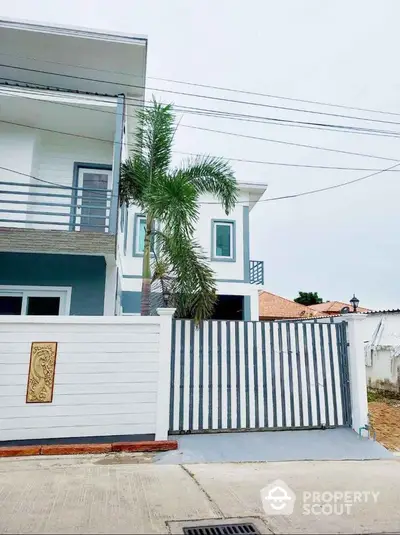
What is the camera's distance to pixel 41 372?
4973mm

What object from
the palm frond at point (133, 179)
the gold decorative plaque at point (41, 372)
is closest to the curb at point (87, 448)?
the gold decorative plaque at point (41, 372)

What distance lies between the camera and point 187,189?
248 inches

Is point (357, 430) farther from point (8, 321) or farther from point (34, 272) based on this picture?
point (34, 272)

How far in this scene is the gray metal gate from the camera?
5.48 meters

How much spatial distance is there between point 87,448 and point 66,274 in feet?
12.5

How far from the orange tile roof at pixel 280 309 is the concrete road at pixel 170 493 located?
18.2 meters

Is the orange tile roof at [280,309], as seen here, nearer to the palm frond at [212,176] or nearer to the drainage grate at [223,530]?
the palm frond at [212,176]

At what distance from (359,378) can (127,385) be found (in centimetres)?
357

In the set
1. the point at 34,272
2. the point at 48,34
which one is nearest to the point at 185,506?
the point at 34,272

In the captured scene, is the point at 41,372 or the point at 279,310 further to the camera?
the point at 279,310

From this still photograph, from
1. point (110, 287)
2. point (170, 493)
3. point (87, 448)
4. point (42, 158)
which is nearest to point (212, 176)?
point (110, 287)

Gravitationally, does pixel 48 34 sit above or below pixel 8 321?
above

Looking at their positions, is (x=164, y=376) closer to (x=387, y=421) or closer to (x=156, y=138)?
(x=156, y=138)

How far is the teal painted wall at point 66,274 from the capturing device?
752 centimetres
